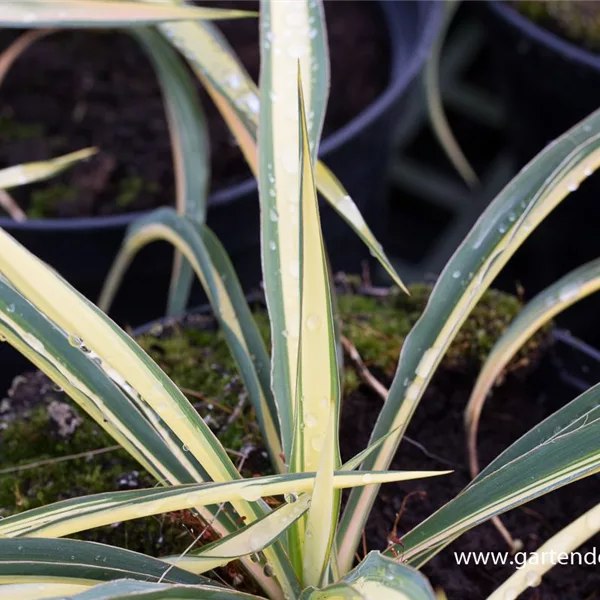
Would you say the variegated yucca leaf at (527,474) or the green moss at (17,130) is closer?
the variegated yucca leaf at (527,474)

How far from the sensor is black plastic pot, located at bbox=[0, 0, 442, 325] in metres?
0.88

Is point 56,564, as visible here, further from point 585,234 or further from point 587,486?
point 585,234

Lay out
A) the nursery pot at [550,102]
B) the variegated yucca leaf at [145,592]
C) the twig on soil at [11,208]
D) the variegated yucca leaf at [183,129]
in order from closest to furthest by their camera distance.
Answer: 1. the variegated yucca leaf at [145,592]
2. the variegated yucca leaf at [183,129]
3. the twig on soil at [11,208]
4. the nursery pot at [550,102]

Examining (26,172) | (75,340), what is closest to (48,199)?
(26,172)

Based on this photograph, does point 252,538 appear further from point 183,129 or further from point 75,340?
point 183,129

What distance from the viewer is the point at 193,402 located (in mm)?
646

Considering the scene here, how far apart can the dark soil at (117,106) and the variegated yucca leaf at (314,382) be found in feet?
1.97

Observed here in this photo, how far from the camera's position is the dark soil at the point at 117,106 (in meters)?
1.00

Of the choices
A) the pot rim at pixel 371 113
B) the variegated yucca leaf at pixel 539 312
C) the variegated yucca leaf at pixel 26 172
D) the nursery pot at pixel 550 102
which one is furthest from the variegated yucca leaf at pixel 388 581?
the nursery pot at pixel 550 102

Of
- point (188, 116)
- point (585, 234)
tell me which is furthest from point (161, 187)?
point (585, 234)

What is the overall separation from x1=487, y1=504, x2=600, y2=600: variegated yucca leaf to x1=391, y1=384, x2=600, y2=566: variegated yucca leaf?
23 mm

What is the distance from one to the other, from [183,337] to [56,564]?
0.31 m

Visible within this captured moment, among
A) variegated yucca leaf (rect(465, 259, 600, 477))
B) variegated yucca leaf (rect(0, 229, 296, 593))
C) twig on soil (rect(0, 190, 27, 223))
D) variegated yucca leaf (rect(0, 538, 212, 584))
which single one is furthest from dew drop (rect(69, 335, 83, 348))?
twig on soil (rect(0, 190, 27, 223))

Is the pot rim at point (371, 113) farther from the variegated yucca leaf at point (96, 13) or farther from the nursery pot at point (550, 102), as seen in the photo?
the variegated yucca leaf at point (96, 13)
